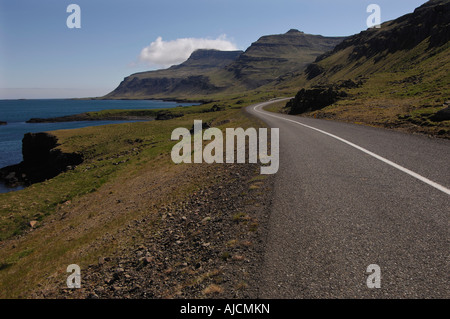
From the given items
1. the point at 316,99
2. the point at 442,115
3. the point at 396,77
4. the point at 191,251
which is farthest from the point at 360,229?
the point at 396,77

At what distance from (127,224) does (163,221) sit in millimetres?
2548

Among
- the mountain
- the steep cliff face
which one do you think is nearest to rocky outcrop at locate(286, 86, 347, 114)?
the mountain

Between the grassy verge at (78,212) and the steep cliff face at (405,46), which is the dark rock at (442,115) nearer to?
the grassy verge at (78,212)

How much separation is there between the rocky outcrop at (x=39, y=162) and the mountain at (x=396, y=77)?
3663 cm

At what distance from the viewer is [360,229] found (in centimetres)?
536

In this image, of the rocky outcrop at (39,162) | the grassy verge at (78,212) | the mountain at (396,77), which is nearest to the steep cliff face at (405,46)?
the mountain at (396,77)

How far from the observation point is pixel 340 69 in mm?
147875

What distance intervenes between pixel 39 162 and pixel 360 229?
4872 centimetres

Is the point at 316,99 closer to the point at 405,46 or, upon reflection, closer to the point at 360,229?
the point at 360,229

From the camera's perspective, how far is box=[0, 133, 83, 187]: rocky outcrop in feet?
119

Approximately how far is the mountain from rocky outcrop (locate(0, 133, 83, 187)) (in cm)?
3663

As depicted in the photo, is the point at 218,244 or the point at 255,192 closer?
the point at 218,244
